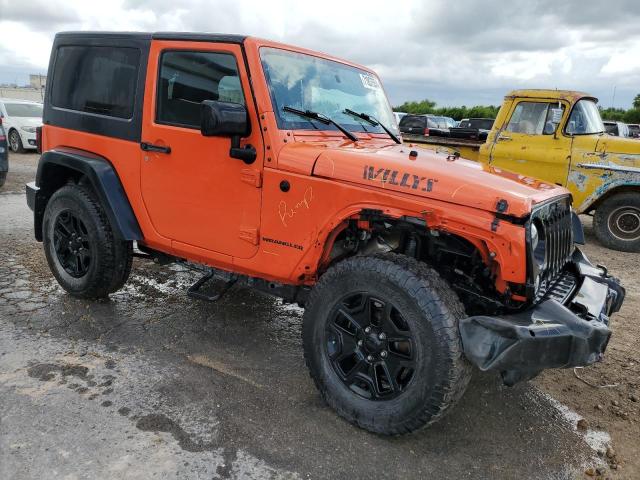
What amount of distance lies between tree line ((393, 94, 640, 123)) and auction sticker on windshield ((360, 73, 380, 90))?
25538mm

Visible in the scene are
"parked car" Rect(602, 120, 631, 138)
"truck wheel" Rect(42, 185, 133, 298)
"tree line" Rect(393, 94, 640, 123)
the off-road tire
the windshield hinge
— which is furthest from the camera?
"tree line" Rect(393, 94, 640, 123)

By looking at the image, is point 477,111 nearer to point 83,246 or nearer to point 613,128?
point 613,128

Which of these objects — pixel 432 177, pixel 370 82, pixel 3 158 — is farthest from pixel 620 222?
pixel 3 158

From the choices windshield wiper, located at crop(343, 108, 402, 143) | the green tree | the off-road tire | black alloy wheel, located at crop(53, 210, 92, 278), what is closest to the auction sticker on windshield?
windshield wiper, located at crop(343, 108, 402, 143)

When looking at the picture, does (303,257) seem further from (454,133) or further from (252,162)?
(454,133)

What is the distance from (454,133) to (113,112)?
6.08m

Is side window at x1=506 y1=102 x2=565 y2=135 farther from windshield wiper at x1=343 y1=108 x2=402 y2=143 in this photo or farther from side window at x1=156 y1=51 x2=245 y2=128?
side window at x1=156 y1=51 x2=245 y2=128

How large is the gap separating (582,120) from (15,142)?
14647 mm

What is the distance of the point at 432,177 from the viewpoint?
276 centimetres

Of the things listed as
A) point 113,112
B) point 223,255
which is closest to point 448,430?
point 223,255

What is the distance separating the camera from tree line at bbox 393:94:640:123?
30.0 metres

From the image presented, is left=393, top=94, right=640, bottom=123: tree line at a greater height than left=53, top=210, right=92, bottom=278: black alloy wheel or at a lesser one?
greater
